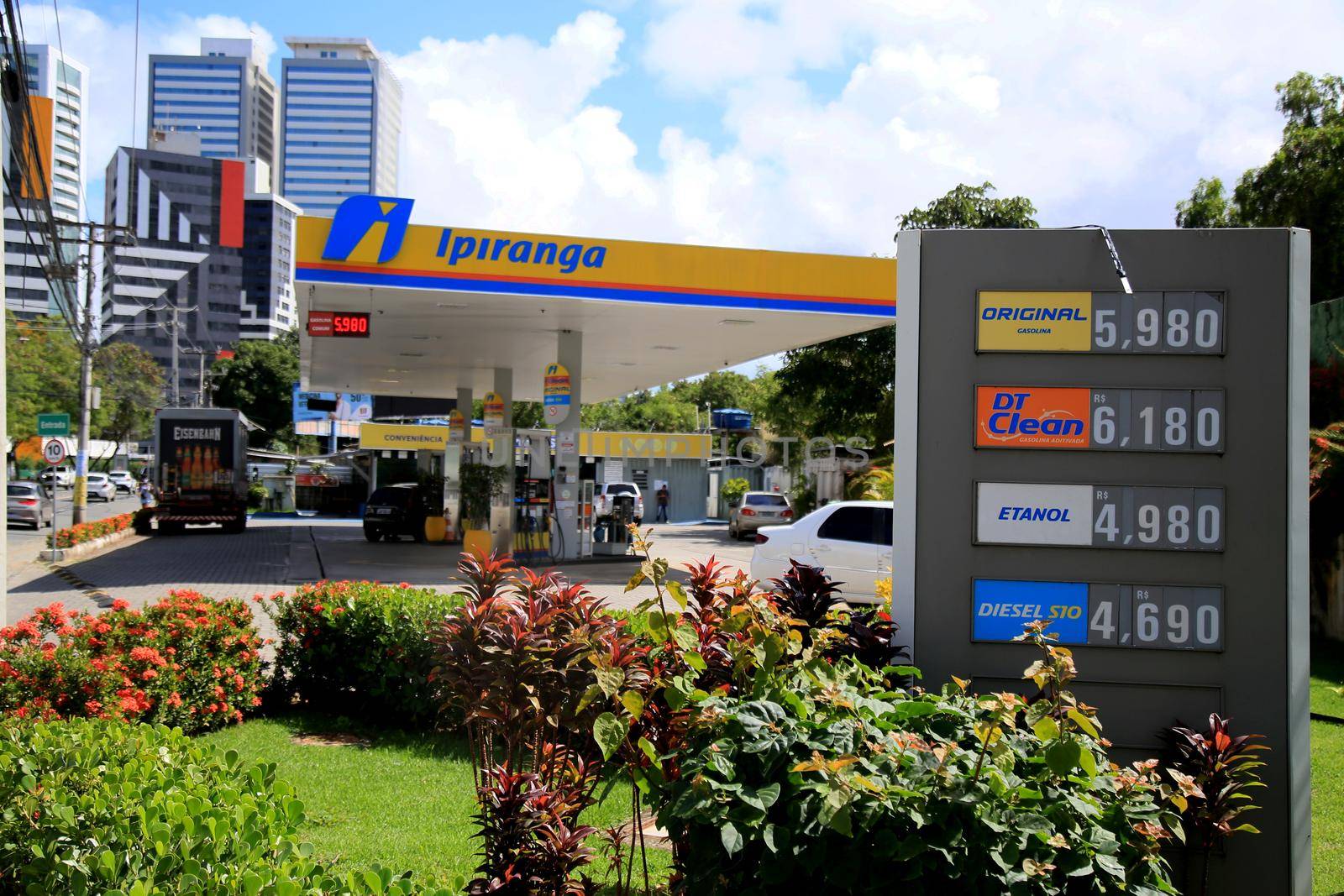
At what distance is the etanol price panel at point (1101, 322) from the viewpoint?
14.8 feet

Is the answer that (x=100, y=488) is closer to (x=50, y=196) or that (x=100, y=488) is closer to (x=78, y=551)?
(x=78, y=551)

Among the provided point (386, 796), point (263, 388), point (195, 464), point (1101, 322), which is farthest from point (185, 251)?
point (1101, 322)

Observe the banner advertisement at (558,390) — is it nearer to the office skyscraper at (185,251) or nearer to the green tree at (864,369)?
the green tree at (864,369)

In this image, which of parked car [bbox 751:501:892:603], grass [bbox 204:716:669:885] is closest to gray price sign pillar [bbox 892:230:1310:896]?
grass [bbox 204:716:669:885]

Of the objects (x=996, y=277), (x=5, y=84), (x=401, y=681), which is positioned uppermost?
(x=5, y=84)

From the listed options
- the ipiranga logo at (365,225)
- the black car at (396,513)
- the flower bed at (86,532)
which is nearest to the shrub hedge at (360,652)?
the ipiranga logo at (365,225)

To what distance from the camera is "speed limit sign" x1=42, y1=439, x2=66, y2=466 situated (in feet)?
77.3

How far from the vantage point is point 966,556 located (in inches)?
181

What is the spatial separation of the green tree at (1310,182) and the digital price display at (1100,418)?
2244 centimetres

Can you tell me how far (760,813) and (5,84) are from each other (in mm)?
11100

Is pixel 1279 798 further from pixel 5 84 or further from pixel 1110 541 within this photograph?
pixel 5 84

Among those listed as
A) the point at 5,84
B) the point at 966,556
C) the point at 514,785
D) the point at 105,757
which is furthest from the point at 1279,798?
the point at 5,84

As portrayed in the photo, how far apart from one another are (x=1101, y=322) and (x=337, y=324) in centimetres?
1514

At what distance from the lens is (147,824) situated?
10.2 feet
